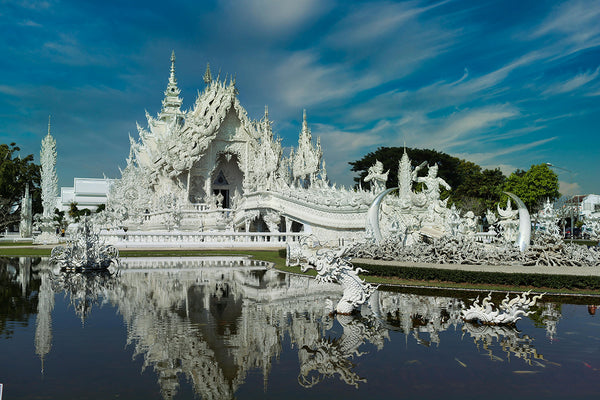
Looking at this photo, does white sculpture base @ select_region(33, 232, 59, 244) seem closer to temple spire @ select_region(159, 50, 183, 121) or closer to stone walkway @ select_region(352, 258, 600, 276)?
temple spire @ select_region(159, 50, 183, 121)

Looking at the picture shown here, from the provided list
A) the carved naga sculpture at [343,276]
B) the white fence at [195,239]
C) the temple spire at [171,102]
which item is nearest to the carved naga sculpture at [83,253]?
the white fence at [195,239]

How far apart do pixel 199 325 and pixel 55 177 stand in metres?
59.5

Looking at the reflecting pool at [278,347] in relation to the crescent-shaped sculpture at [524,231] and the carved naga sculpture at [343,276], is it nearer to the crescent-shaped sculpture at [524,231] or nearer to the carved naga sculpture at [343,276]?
the carved naga sculpture at [343,276]

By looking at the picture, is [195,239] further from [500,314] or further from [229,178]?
[500,314]

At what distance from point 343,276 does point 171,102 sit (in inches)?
2079

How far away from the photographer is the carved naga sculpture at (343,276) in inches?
417

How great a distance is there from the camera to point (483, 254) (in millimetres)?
17297

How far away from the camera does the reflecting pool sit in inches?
244

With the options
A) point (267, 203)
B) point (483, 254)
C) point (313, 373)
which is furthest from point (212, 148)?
point (313, 373)

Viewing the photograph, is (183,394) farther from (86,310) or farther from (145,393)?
(86,310)

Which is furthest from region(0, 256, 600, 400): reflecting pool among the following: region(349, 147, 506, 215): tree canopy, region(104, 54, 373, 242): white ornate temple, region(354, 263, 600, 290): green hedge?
region(349, 147, 506, 215): tree canopy

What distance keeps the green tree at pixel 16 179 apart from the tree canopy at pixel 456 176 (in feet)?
145

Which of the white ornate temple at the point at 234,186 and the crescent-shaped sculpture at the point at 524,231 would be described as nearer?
the crescent-shaped sculpture at the point at 524,231

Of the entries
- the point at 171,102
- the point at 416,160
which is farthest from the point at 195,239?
the point at 416,160
